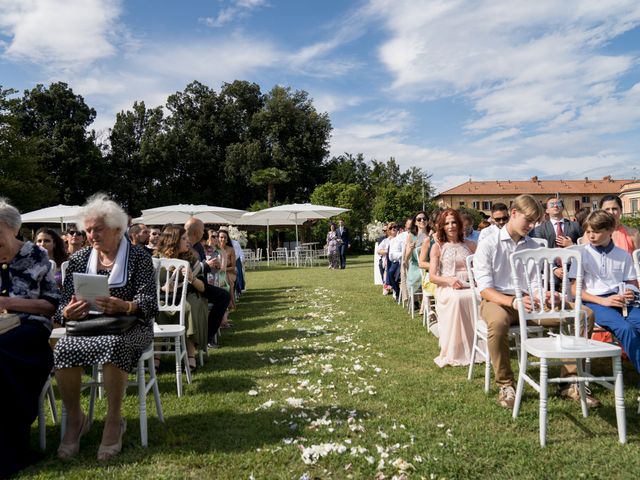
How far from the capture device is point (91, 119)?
4203cm

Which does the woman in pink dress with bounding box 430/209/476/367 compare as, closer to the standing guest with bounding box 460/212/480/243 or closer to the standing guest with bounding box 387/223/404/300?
the standing guest with bounding box 460/212/480/243

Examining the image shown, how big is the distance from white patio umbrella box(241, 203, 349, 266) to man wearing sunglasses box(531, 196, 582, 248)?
13.9 metres

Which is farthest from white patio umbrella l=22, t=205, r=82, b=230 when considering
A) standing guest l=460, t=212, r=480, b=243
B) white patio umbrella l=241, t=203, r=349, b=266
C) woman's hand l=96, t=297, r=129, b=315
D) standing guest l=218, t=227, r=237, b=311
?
woman's hand l=96, t=297, r=129, b=315

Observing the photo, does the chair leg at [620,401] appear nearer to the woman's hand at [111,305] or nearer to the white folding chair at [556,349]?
the white folding chair at [556,349]

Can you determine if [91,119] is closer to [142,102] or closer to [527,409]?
[142,102]

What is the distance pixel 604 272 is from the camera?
4387mm

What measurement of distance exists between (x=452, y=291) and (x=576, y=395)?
189cm

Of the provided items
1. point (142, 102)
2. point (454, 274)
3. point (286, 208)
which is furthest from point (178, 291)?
point (142, 102)

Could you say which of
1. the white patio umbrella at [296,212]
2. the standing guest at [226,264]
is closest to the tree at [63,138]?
the white patio umbrella at [296,212]

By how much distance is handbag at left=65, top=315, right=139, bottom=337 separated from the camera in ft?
11.4

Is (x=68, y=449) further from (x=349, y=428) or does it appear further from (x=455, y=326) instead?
(x=455, y=326)

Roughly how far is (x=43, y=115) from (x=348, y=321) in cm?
4014

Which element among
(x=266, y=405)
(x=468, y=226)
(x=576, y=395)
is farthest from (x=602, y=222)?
(x=266, y=405)

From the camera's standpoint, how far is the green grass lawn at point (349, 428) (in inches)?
121
